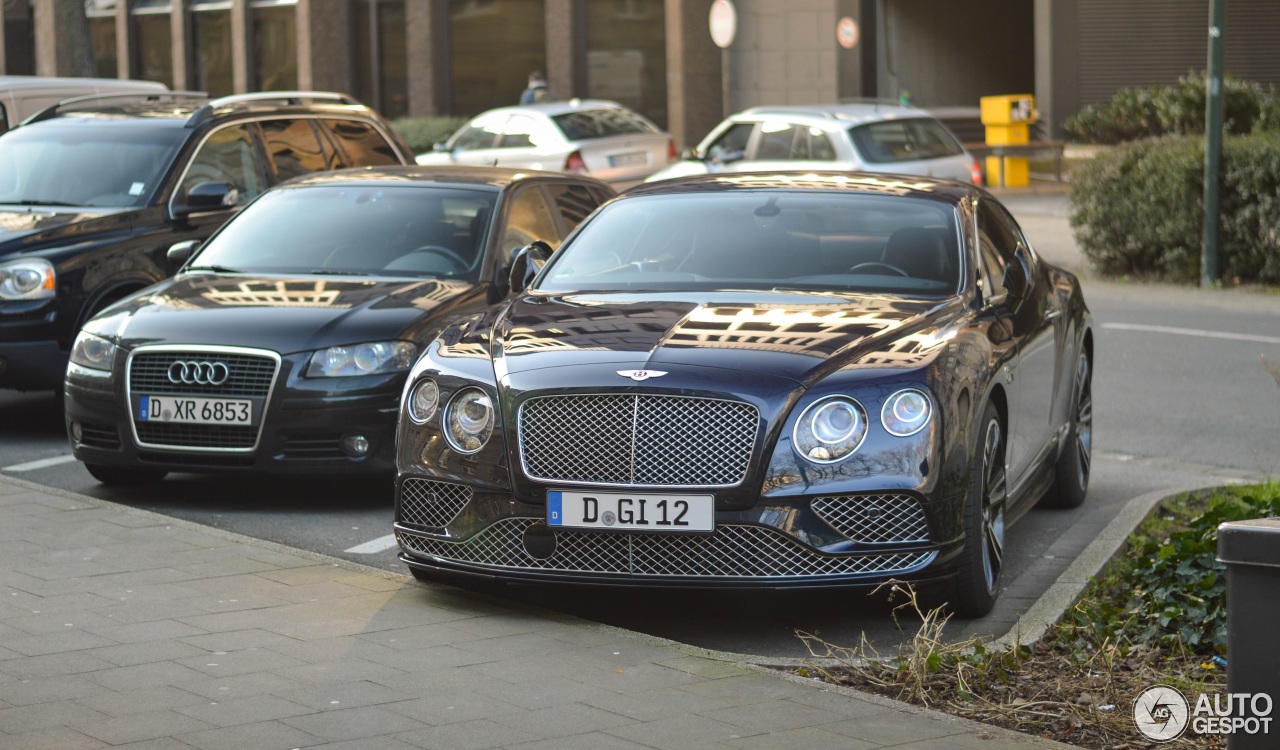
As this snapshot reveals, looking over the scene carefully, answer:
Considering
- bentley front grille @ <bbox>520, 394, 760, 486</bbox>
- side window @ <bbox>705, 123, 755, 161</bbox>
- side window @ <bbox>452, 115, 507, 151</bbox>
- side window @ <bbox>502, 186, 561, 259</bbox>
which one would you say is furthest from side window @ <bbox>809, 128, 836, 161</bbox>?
bentley front grille @ <bbox>520, 394, 760, 486</bbox>

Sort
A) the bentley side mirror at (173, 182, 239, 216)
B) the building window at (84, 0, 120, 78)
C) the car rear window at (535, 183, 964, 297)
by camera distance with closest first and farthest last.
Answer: the car rear window at (535, 183, 964, 297)
the bentley side mirror at (173, 182, 239, 216)
the building window at (84, 0, 120, 78)

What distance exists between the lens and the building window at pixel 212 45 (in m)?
41.4

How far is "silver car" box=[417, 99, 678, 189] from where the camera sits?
917 inches

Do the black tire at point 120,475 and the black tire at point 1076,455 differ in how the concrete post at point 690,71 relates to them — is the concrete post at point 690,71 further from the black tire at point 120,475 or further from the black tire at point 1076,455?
the black tire at point 120,475

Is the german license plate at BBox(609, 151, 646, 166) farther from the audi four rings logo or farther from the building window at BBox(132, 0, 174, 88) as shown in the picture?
the building window at BBox(132, 0, 174, 88)

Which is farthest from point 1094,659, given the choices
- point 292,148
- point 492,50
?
point 492,50

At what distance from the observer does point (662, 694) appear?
16.3 feet

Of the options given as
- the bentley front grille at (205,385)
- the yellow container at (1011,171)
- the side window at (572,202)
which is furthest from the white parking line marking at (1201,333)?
the yellow container at (1011,171)

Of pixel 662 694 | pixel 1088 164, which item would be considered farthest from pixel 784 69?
pixel 662 694

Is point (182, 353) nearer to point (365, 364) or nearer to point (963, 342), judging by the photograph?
point (365, 364)

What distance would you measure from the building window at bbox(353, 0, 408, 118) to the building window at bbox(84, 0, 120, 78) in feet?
27.1

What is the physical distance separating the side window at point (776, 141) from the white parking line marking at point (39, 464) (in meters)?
11.7

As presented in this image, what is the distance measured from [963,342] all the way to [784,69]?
27.4 metres

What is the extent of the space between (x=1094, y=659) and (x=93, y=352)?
4905mm
